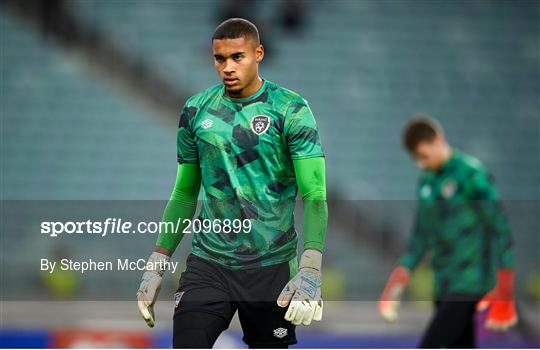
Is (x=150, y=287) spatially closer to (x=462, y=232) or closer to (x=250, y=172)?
(x=250, y=172)

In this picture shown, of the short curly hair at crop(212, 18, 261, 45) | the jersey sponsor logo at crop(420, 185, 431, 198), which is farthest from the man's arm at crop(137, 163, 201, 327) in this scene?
the jersey sponsor logo at crop(420, 185, 431, 198)

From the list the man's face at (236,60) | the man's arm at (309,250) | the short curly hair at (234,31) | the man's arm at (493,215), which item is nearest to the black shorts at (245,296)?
the man's arm at (309,250)

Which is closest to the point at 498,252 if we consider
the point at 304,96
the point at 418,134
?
the point at 418,134

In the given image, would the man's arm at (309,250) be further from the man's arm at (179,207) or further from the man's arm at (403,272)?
the man's arm at (403,272)

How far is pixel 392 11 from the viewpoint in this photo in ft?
51.7

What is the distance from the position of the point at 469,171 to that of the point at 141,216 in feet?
8.01

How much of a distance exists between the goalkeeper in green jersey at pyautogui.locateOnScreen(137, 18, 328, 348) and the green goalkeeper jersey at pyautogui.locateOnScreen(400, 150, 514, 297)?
80.1 inches

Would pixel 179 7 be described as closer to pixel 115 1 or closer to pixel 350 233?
pixel 115 1

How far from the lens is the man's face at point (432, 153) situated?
6238mm

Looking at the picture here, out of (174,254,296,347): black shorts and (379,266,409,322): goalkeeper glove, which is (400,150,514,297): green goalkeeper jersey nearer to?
(379,266,409,322): goalkeeper glove

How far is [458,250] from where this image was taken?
19.4 ft

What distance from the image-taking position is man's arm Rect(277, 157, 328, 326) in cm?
366

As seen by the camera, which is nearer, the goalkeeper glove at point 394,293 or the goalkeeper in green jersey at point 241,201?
the goalkeeper in green jersey at point 241,201

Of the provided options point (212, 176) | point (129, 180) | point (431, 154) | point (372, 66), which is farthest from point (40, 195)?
point (212, 176)
